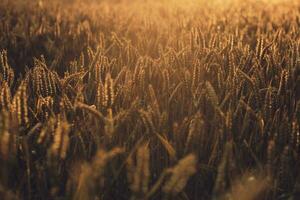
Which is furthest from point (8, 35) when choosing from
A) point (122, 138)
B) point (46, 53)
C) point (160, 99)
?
point (122, 138)

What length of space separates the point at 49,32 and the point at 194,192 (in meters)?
1.75

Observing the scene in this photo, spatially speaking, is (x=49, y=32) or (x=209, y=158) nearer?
(x=209, y=158)

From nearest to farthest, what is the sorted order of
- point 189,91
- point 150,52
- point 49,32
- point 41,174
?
point 41,174, point 189,91, point 150,52, point 49,32

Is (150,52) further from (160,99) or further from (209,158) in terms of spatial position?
(209,158)

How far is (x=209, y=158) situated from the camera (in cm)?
96

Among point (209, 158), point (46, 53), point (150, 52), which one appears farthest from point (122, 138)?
point (46, 53)

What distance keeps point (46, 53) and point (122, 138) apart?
1.12m

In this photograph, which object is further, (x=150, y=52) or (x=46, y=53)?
(x=46, y=53)

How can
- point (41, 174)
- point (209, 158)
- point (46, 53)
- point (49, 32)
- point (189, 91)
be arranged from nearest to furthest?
point (41, 174) → point (209, 158) → point (189, 91) → point (46, 53) → point (49, 32)

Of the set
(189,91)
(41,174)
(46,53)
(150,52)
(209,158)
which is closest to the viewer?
(41,174)

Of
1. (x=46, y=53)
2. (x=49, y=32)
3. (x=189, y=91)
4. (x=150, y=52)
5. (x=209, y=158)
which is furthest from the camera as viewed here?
(x=49, y=32)

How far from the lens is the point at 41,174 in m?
0.84

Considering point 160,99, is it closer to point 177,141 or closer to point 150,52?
point 177,141

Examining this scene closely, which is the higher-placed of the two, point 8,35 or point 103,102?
point 103,102
